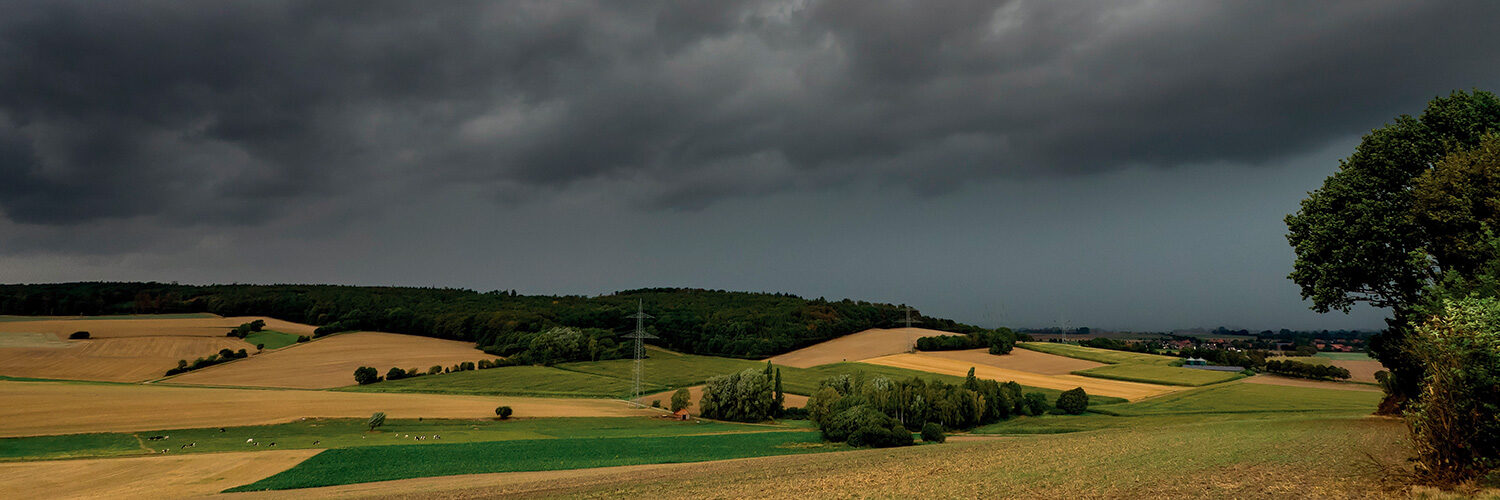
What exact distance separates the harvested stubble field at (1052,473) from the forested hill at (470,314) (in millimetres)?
99067

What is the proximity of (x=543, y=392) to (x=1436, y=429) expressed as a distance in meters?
92.2

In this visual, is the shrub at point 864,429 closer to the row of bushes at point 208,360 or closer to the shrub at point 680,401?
the shrub at point 680,401

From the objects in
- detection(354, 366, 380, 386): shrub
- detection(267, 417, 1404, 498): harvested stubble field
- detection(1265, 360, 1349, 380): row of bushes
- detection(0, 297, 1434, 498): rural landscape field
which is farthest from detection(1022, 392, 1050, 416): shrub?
detection(354, 366, 380, 386): shrub

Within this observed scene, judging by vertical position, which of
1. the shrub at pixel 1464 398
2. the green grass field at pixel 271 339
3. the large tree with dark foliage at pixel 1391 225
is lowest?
the green grass field at pixel 271 339

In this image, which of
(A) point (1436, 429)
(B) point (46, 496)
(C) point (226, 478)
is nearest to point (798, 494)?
(A) point (1436, 429)

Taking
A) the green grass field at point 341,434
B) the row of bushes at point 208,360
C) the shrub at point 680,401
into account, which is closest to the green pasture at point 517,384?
the shrub at point 680,401

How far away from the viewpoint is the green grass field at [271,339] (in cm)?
12244

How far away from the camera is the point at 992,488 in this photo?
23.4 m

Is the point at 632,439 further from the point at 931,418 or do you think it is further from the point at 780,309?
the point at 780,309

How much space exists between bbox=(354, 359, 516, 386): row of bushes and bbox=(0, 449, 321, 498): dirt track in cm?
5859

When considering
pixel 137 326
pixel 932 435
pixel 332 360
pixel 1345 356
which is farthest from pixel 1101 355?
pixel 137 326

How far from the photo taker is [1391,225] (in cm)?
3434

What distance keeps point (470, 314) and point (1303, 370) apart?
14849cm

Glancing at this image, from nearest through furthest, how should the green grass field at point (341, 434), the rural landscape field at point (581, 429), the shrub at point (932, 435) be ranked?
the rural landscape field at point (581, 429) < the green grass field at point (341, 434) < the shrub at point (932, 435)
